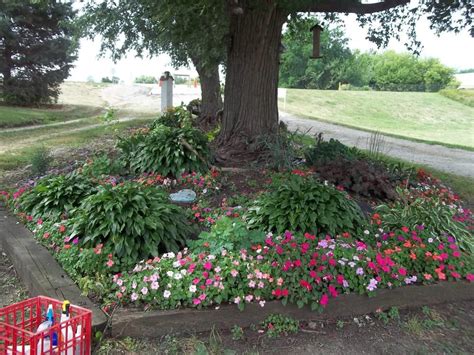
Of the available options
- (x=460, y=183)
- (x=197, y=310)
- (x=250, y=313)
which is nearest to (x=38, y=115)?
(x=460, y=183)

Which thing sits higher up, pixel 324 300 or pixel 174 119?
pixel 174 119

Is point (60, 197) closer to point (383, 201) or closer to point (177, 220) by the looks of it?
point (177, 220)

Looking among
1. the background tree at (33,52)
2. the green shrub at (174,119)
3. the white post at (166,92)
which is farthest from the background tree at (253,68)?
the background tree at (33,52)

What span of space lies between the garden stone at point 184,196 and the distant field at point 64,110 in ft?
42.4

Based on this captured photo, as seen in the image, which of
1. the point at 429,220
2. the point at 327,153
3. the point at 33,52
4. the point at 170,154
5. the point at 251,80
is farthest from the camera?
the point at 33,52

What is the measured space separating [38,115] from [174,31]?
13.7 meters

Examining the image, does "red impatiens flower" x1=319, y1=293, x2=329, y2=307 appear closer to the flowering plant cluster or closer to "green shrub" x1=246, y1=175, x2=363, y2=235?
the flowering plant cluster

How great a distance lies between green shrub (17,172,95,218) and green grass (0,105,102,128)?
1229 cm

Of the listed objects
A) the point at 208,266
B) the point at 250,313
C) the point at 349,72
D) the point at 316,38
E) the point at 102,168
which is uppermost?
the point at 349,72

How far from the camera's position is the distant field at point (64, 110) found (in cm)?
1718

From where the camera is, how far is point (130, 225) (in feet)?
11.9

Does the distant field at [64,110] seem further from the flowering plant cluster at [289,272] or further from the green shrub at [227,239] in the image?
the flowering plant cluster at [289,272]

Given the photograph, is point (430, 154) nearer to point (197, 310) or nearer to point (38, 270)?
point (197, 310)

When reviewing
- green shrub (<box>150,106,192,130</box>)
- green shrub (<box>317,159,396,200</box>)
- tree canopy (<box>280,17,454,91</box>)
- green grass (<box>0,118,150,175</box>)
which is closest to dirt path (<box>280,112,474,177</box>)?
green shrub (<box>317,159,396,200</box>)
